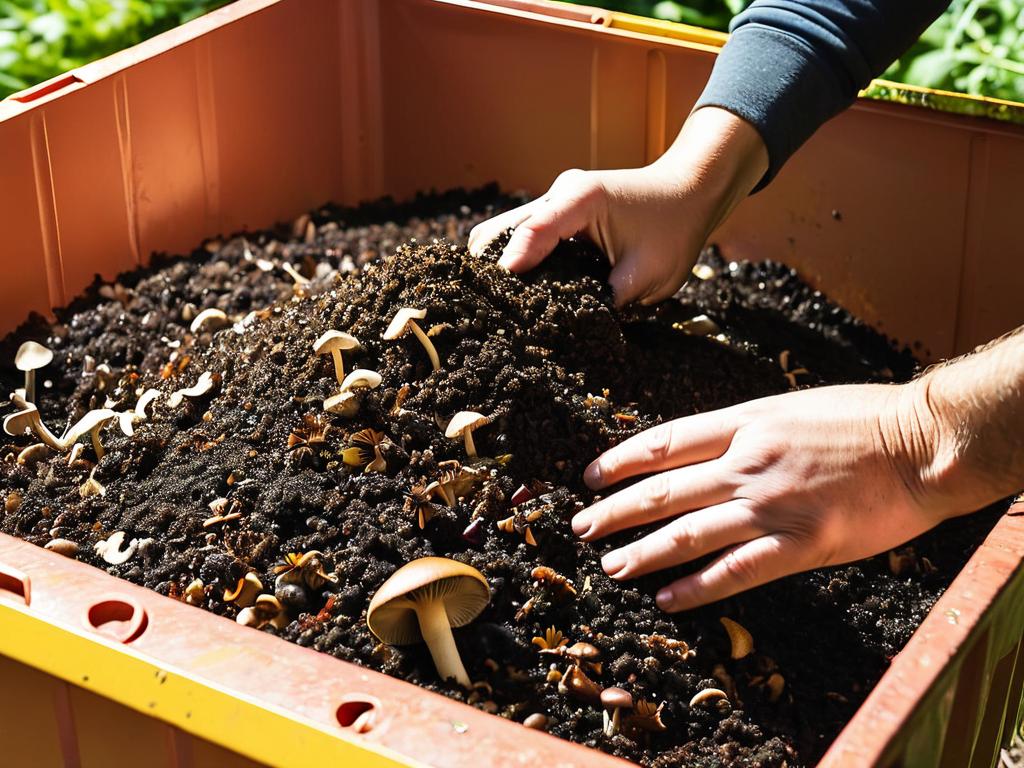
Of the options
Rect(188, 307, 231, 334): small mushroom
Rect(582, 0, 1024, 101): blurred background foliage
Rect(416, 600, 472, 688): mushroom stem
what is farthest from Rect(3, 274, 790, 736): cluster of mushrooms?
Rect(582, 0, 1024, 101): blurred background foliage

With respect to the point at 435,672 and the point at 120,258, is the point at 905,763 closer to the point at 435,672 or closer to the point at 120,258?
the point at 435,672

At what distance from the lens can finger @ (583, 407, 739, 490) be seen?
1321 mm

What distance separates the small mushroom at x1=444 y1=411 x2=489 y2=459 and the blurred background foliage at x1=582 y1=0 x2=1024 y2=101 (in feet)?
5.69

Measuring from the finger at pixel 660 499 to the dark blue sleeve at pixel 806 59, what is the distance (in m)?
0.81

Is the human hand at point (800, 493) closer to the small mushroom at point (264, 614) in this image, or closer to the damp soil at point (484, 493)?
the damp soil at point (484, 493)

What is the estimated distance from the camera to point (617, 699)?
1205mm

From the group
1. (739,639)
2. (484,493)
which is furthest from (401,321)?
(739,639)

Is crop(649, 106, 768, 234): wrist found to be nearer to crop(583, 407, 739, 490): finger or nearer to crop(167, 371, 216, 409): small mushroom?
crop(583, 407, 739, 490): finger

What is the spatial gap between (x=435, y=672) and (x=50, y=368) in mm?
1110

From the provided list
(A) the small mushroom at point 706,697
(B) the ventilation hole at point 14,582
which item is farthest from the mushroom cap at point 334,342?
(A) the small mushroom at point 706,697

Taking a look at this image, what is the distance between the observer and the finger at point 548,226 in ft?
5.61

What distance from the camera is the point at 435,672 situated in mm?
1212

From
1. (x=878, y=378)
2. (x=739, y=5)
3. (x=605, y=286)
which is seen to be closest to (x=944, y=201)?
(x=878, y=378)

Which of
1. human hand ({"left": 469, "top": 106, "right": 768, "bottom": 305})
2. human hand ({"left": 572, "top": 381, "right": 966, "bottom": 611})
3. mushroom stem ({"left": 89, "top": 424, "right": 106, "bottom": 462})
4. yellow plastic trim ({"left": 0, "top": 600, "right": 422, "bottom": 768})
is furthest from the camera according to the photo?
human hand ({"left": 469, "top": 106, "right": 768, "bottom": 305})
